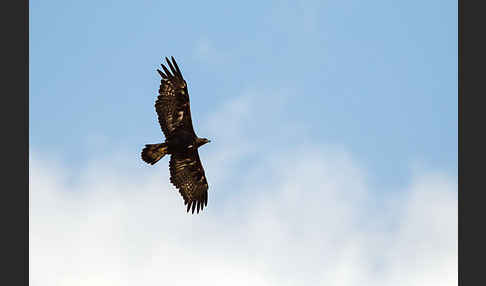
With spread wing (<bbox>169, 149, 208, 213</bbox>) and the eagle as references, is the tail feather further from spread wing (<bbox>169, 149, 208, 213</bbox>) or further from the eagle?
spread wing (<bbox>169, 149, 208, 213</bbox>)

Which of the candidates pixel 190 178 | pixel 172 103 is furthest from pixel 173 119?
pixel 190 178

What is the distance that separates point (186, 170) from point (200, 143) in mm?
1555

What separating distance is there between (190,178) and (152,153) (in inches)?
100

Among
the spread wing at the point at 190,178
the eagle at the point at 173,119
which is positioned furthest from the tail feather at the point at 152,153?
the spread wing at the point at 190,178

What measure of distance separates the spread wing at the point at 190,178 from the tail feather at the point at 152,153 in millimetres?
1180

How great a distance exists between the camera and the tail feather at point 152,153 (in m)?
26.2

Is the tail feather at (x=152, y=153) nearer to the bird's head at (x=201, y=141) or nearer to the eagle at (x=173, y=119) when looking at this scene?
the eagle at (x=173, y=119)

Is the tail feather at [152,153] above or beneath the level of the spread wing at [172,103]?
beneath

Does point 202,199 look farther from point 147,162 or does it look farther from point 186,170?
point 147,162

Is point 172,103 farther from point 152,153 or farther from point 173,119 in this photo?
point 152,153

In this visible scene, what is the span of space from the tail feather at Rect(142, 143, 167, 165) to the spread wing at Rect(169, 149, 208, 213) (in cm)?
118

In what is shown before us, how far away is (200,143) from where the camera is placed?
88.9 feet

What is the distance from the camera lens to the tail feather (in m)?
26.2
